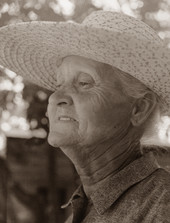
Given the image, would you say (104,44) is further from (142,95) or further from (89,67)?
(142,95)

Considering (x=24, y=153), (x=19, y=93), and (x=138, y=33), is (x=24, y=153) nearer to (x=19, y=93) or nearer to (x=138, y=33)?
(x=19, y=93)

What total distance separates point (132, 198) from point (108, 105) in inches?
11.3

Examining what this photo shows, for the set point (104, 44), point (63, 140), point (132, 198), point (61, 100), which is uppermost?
point (104, 44)

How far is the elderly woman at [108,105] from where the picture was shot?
57.9 inches

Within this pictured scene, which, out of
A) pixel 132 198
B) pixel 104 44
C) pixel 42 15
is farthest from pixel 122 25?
pixel 42 15

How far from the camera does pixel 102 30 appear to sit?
144 centimetres

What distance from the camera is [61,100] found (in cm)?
156

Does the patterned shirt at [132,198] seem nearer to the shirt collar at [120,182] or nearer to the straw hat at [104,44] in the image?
the shirt collar at [120,182]

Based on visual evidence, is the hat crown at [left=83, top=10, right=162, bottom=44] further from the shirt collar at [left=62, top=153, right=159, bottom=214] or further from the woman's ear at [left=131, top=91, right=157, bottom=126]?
the shirt collar at [left=62, top=153, right=159, bottom=214]

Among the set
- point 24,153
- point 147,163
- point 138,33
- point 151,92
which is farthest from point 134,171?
point 24,153

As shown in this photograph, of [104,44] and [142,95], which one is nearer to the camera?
[104,44]

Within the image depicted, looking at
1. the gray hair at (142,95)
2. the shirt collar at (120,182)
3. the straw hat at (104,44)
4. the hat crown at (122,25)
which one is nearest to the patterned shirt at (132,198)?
the shirt collar at (120,182)

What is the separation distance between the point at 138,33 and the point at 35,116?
1.18m

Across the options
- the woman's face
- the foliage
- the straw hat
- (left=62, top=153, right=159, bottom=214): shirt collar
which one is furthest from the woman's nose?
the foliage
